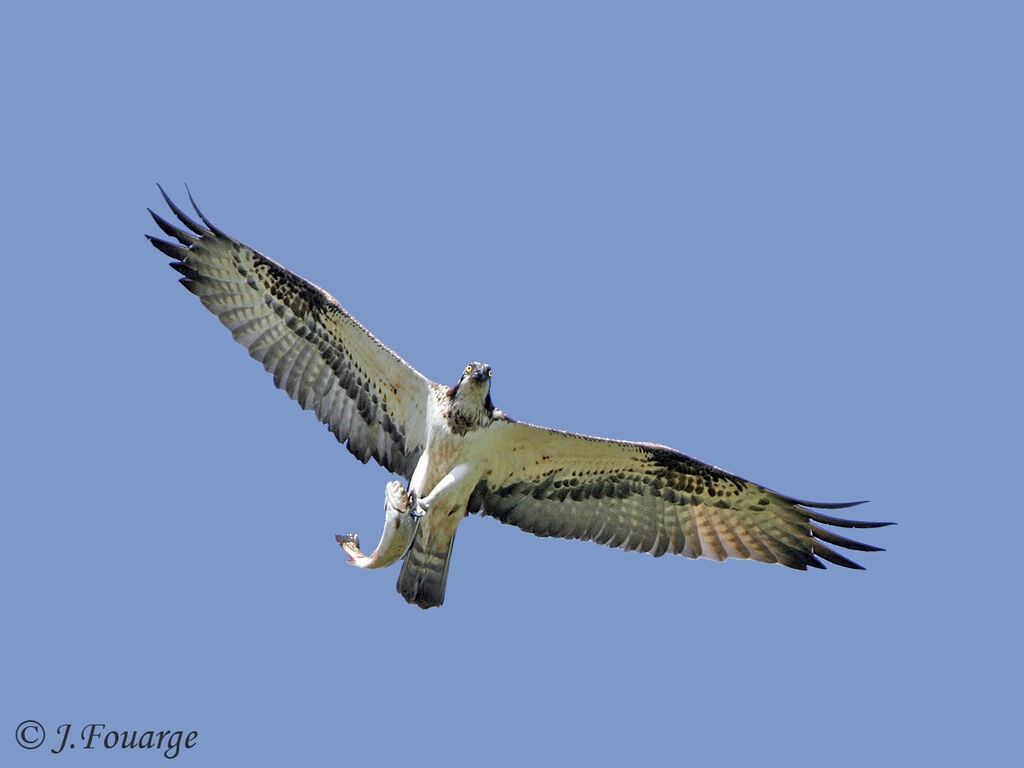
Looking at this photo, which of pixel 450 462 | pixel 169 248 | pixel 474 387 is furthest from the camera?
pixel 169 248

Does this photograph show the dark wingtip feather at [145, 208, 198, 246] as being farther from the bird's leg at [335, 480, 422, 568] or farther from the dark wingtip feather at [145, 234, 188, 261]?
the bird's leg at [335, 480, 422, 568]

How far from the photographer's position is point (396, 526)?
14.4 metres

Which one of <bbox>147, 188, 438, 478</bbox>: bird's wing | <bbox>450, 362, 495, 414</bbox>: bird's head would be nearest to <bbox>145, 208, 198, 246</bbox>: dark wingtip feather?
<bbox>147, 188, 438, 478</bbox>: bird's wing

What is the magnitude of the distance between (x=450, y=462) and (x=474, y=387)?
860mm

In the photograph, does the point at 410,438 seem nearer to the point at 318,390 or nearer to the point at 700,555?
the point at 318,390

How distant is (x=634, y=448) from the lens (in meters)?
14.9

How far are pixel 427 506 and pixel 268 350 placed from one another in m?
2.37

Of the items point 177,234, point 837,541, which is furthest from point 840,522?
point 177,234

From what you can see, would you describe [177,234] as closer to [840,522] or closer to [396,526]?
[396,526]

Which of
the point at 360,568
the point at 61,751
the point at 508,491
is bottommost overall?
the point at 61,751

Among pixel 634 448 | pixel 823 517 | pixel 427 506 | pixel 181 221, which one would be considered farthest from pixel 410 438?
pixel 823 517

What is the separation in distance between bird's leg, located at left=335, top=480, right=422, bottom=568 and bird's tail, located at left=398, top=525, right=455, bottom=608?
129 millimetres

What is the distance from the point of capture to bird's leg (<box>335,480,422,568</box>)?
47.1ft

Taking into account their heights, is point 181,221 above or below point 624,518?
above
